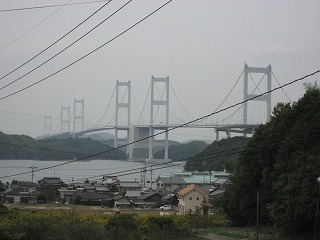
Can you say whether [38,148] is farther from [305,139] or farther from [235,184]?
[305,139]

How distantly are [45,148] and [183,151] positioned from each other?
29.3 feet

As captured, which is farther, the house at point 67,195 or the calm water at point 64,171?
the calm water at point 64,171

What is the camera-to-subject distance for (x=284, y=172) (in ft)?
21.4

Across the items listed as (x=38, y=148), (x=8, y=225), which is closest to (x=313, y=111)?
(x=8, y=225)

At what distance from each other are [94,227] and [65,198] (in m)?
10.1

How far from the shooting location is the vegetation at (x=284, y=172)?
564 cm

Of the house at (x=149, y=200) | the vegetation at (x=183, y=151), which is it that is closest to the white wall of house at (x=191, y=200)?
the house at (x=149, y=200)

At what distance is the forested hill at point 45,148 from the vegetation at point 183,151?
381cm

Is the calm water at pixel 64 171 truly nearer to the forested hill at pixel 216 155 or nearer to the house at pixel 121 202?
the forested hill at pixel 216 155

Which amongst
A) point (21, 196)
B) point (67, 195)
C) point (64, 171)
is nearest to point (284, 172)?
point (67, 195)

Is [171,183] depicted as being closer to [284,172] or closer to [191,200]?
[191,200]

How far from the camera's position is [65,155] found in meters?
29.6

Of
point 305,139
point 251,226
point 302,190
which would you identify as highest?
point 305,139

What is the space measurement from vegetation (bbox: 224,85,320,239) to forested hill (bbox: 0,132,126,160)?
22121 millimetres
